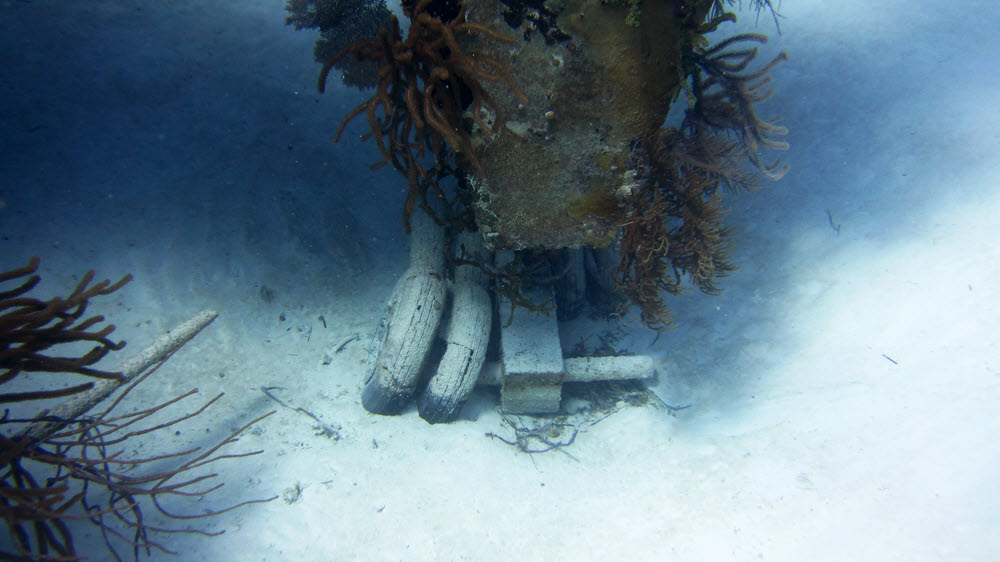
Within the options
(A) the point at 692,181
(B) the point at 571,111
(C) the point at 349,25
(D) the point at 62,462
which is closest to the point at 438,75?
(B) the point at 571,111

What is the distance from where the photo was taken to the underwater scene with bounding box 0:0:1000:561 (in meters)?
2.76

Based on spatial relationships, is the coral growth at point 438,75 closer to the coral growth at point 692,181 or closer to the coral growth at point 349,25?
the coral growth at point 692,181

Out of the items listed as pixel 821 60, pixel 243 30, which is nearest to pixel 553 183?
pixel 821 60

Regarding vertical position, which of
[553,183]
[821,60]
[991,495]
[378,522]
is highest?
[821,60]

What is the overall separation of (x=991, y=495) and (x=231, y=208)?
24.9ft

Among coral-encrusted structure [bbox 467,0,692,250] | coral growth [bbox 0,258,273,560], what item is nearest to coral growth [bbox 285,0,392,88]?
coral-encrusted structure [bbox 467,0,692,250]

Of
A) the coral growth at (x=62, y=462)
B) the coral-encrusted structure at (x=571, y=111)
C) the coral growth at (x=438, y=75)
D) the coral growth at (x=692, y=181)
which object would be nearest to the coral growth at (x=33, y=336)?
the coral growth at (x=62, y=462)

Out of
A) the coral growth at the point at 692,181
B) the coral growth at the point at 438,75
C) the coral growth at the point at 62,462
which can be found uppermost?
the coral growth at the point at 438,75

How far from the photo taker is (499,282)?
13.8 ft

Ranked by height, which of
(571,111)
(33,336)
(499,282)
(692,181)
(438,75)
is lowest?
(499,282)

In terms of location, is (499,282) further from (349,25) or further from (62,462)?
(62,462)

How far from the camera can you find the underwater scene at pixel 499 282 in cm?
276

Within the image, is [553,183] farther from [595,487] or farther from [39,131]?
[39,131]

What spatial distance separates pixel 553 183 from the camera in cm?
304
